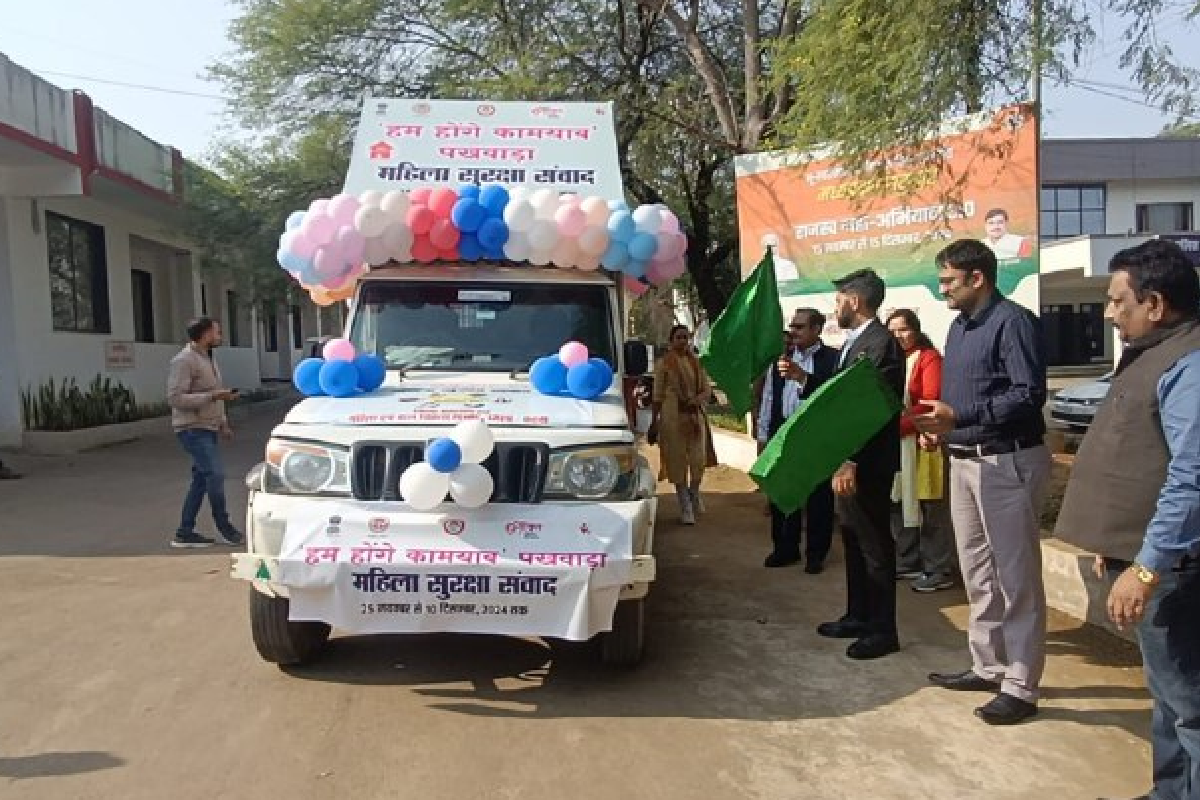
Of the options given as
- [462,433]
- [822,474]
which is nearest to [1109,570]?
[822,474]

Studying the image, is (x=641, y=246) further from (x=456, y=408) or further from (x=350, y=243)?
(x=456, y=408)

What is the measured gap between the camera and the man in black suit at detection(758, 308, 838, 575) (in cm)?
728

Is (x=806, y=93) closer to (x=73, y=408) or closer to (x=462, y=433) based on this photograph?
(x=462, y=433)

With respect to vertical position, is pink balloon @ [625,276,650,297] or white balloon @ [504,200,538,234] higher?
white balloon @ [504,200,538,234]

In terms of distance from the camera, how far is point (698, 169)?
17.7 metres

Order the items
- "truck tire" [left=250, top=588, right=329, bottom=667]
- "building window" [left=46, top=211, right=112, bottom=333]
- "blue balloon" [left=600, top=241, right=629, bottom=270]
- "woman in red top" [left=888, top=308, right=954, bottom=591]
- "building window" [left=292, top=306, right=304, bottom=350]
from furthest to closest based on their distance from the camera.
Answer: "building window" [left=292, top=306, right=304, bottom=350] < "building window" [left=46, top=211, right=112, bottom=333] < "woman in red top" [left=888, top=308, right=954, bottom=591] < "blue balloon" [left=600, top=241, right=629, bottom=270] < "truck tire" [left=250, top=588, right=329, bottom=667]

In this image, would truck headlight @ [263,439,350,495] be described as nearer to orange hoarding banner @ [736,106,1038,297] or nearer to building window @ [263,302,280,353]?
orange hoarding banner @ [736,106,1038,297]

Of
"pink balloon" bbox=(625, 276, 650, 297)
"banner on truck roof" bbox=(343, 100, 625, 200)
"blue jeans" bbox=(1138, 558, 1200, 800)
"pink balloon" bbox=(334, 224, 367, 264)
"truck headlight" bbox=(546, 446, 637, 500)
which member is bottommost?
"blue jeans" bbox=(1138, 558, 1200, 800)

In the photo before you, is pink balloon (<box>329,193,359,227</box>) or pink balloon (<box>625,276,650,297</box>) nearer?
pink balloon (<box>329,193,359,227</box>)

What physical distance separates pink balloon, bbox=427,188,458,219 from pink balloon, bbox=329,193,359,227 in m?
0.48

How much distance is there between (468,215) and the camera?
19.6 ft

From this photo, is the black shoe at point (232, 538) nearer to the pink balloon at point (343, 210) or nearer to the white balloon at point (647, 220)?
the pink balloon at point (343, 210)

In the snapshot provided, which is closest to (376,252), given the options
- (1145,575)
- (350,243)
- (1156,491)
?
(350,243)

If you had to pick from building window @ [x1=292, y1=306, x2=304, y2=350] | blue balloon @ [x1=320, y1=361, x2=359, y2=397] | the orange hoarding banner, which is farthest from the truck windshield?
building window @ [x1=292, y1=306, x2=304, y2=350]
